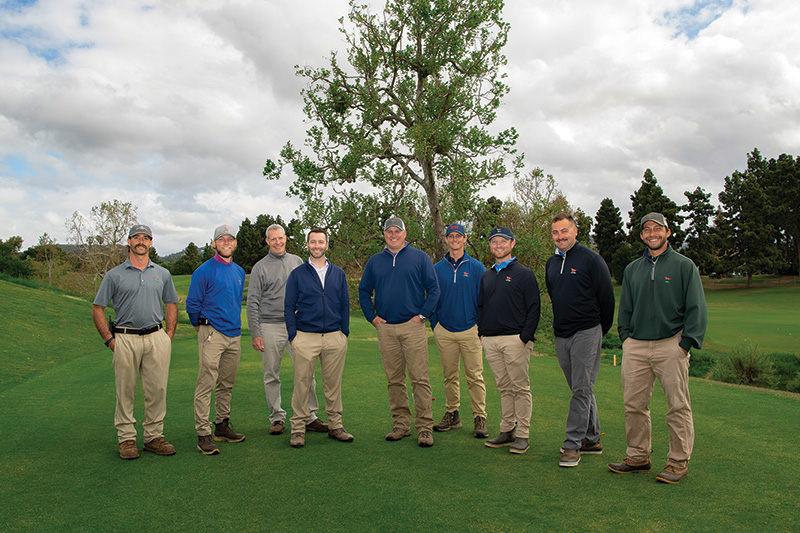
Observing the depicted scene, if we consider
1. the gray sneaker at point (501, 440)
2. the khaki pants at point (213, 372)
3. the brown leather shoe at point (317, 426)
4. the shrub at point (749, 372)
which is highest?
the khaki pants at point (213, 372)

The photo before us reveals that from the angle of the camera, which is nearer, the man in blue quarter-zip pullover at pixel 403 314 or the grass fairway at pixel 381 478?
the grass fairway at pixel 381 478

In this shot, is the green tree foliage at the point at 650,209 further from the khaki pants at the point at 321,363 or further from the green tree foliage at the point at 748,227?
the khaki pants at the point at 321,363

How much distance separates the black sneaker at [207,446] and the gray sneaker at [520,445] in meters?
2.80

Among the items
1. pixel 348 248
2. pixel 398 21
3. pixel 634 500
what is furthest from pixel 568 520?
pixel 398 21

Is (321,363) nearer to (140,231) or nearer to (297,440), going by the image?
(297,440)

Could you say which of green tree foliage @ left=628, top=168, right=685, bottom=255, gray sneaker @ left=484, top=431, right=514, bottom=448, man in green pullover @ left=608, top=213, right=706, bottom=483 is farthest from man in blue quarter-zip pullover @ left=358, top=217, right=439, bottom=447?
green tree foliage @ left=628, top=168, right=685, bottom=255

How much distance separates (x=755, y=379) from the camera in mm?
10961

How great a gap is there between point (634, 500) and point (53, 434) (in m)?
5.58

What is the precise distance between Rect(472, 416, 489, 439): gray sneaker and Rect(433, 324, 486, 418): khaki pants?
0.18ft

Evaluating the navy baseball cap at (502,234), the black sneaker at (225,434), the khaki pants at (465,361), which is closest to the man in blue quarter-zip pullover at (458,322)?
the khaki pants at (465,361)

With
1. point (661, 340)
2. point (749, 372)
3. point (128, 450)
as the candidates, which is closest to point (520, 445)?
point (661, 340)

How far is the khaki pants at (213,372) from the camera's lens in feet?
17.0

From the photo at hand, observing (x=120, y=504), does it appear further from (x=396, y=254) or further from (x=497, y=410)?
(x=497, y=410)

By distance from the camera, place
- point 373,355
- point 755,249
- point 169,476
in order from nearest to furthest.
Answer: point 169,476
point 373,355
point 755,249
